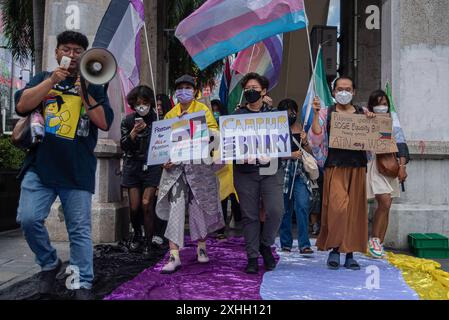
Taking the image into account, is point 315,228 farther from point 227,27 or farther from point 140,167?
point 227,27

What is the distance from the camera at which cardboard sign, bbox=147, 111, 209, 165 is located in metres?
4.90

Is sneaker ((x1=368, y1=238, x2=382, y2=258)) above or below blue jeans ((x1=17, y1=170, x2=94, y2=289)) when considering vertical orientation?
below

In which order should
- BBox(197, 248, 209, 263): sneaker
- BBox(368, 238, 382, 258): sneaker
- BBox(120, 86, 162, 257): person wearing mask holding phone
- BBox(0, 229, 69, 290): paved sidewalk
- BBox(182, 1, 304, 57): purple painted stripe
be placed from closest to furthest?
BBox(0, 229, 69, 290): paved sidewalk
BBox(197, 248, 209, 263): sneaker
BBox(182, 1, 304, 57): purple painted stripe
BBox(368, 238, 382, 258): sneaker
BBox(120, 86, 162, 257): person wearing mask holding phone

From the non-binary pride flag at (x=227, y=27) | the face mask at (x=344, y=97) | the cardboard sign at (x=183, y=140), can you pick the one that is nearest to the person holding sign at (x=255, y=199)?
the cardboard sign at (x=183, y=140)

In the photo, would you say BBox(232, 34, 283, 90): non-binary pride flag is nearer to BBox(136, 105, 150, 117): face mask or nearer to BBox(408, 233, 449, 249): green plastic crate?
BBox(136, 105, 150, 117): face mask

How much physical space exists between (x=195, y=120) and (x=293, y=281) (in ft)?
6.11

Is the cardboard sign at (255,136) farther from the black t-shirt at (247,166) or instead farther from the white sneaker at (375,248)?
the white sneaker at (375,248)

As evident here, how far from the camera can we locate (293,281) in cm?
447

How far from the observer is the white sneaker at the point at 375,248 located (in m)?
5.64

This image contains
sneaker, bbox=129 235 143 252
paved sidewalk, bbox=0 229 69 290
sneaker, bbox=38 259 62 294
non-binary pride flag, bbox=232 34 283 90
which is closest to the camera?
sneaker, bbox=38 259 62 294

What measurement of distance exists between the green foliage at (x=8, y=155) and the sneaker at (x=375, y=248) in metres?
5.58

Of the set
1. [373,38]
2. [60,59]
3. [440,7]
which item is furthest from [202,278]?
[373,38]

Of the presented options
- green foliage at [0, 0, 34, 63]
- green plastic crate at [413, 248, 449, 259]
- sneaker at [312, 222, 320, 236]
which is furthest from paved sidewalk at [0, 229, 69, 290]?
green foliage at [0, 0, 34, 63]

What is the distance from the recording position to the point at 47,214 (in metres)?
3.77
